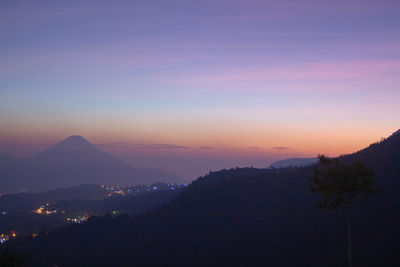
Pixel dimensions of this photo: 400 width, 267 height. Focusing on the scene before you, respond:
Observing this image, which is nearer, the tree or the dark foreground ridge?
the tree

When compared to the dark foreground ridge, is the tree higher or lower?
higher

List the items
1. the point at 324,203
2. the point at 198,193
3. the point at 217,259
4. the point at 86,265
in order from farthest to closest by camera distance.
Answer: the point at 198,193, the point at 86,265, the point at 217,259, the point at 324,203

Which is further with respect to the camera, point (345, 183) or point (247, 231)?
point (247, 231)

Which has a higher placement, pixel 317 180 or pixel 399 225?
pixel 317 180

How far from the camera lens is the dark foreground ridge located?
5062 cm

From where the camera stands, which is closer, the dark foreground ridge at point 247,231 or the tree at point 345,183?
the tree at point 345,183

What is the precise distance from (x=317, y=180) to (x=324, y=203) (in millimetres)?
2003

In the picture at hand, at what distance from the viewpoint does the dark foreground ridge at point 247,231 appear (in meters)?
50.6

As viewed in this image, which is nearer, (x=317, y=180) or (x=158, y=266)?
(x=317, y=180)

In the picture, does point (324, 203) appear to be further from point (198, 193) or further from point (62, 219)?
point (62, 219)

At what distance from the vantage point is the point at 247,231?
7644 centimetres

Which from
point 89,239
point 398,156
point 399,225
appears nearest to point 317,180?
point 399,225

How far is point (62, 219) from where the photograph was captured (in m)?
153

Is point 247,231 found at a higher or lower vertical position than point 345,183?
lower
